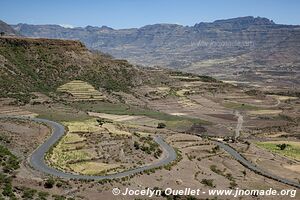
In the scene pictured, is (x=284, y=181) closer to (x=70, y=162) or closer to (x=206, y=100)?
(x=70, y=162)

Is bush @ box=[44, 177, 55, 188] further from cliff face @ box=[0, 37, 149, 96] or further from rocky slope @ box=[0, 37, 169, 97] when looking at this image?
cliff face @ box=[0, 37, 149, 96]

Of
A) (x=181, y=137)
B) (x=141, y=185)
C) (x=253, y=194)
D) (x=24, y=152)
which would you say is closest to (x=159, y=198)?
(x=141, y=185)

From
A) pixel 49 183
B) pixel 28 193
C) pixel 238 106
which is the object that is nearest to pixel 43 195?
pixel 28 193

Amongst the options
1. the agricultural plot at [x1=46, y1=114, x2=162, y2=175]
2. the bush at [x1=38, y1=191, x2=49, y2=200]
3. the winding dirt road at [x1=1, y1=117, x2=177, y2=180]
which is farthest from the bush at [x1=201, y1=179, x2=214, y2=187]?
the bush at [x1=38, y1=191, x2=49, y2=200]

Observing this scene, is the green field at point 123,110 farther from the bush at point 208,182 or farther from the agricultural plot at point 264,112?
the bush at point 208,182

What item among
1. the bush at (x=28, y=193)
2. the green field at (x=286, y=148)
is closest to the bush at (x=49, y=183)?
the bush at (x=28, y=193)

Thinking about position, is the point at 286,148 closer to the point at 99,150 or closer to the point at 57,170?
the point at 99,150
